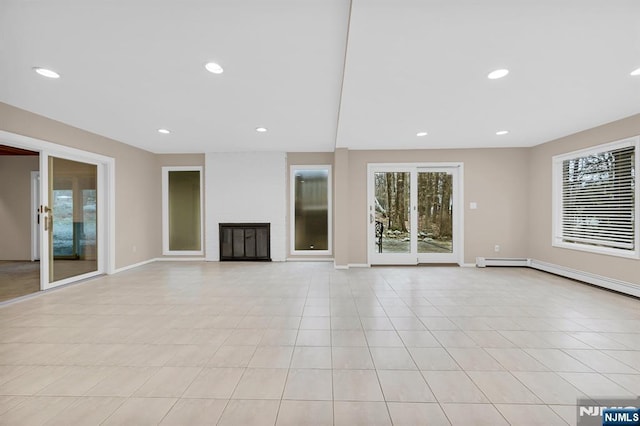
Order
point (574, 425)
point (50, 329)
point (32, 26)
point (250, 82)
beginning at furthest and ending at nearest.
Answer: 1. point (250, 82)
2. point (50, 329)
3. point (32, 26)
4. point (574, 425)

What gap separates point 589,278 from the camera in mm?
4254

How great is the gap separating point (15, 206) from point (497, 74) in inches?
386

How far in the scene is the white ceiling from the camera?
1812 millimetres

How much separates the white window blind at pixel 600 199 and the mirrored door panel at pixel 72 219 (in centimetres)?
860

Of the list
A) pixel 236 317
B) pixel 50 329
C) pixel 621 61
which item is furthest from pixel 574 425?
pixel 50 329

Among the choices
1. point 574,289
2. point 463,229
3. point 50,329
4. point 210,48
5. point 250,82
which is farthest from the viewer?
point 463,229

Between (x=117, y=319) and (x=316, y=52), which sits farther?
(x=117, y=319)

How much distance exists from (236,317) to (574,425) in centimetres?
276

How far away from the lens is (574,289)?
4.00 meters

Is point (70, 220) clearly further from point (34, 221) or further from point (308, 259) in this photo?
point (308, 259)

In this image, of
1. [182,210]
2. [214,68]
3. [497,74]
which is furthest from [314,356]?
[182,210]

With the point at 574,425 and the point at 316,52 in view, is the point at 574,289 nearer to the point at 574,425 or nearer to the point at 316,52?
the point at 574,425

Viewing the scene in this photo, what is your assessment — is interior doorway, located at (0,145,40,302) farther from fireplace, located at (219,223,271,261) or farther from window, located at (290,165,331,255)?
window, located at (290,165,331,255)

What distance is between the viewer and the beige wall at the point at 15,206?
6207 millimetres
